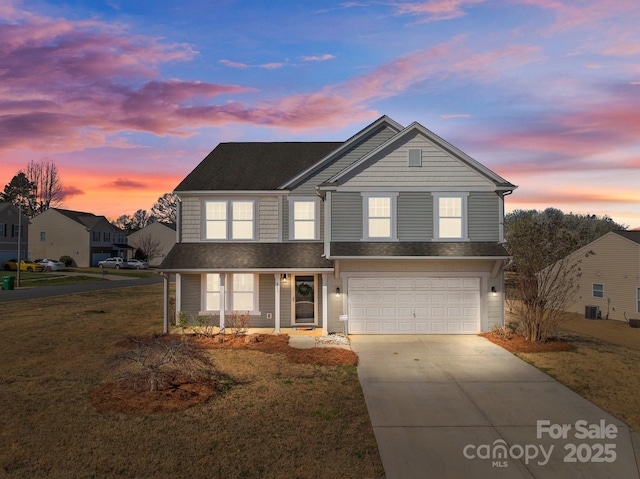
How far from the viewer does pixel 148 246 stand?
227 ft

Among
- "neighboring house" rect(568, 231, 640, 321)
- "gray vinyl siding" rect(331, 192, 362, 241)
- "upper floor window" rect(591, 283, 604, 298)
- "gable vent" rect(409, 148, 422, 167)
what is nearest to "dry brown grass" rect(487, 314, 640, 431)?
"gray vinyl siding" rect(331, 192, 362, 241)

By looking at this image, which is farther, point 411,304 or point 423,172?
point 411,304

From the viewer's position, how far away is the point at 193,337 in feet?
54.0

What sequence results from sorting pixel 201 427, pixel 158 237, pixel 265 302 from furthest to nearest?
pixel 158 237 → pixel 265 302 → pixel 201 427

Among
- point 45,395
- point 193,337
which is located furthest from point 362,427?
point 193,337

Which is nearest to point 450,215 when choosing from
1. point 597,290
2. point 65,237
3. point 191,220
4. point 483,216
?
point 483,216

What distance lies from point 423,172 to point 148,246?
202ft

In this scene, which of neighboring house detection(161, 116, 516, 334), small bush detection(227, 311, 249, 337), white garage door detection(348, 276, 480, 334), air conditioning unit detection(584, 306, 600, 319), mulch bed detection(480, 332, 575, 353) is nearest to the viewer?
mulch bed detection(480, 332, 575, 353)

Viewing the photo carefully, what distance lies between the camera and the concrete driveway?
275 inches

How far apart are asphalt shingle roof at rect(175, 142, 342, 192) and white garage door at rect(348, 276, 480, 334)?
622 centimetres

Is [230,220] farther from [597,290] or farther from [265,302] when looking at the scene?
[597,290]

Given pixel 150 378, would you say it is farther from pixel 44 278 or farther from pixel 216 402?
pixel 44 278

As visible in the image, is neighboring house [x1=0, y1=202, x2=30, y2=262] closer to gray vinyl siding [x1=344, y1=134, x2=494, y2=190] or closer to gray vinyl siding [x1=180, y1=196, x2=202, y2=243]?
gray vinyl siding [x1=180, y1=196, x2=202, y2=243]

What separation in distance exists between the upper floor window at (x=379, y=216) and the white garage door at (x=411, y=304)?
1.89m
